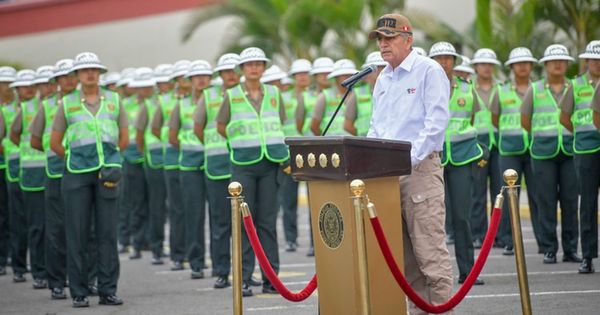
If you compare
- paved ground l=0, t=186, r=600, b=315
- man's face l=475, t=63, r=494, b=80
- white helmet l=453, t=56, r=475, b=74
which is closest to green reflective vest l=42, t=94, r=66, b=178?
paved ground l=0, t=186, r=600, b=315

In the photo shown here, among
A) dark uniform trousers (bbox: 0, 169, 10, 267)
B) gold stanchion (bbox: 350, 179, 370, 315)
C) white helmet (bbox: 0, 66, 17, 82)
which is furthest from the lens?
dark uniform trousers (bbox: 0, 169, 10, 267)

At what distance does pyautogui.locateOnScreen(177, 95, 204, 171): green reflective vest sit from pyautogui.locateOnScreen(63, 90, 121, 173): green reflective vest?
2302 mm

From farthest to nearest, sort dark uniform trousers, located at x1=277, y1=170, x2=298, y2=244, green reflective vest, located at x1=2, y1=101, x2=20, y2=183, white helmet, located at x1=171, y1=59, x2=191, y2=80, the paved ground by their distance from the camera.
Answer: dark uniform trousers, located at x1=277, y1=170, x2=298, y2=244, white helmet, located at x1=171, y1=59, x2=191, y2=80, green reflective vest, located at x1=2, y1=101, x2=20, y2=183, the paved ground

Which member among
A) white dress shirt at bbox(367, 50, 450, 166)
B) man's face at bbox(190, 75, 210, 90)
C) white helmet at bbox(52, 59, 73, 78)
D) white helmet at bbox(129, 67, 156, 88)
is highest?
white helmet at bbox(129, 67, 156, 88)

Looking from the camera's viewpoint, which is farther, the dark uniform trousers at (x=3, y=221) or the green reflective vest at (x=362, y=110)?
the dark uniform trousers at (x=3, y=221)

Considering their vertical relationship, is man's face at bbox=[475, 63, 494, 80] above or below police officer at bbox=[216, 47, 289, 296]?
above

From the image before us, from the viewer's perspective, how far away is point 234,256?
31.1ft

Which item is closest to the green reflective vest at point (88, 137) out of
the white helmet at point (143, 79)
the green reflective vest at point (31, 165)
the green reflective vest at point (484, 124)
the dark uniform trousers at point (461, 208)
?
the green reflective vest at point (31, 165)

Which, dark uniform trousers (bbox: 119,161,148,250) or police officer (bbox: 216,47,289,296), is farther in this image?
dark uniform trousers (bbox: 119,161,148,250)

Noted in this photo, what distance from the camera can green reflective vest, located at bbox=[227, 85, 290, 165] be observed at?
13531mm

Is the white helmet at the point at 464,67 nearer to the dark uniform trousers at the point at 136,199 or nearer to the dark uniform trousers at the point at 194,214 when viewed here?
the dark uniform trousers at the point at 194,214

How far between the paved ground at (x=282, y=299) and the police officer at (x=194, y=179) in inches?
14.0

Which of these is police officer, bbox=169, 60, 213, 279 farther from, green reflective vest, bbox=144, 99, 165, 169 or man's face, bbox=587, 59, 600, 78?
man's face, bbox=587, 59, 600, 78

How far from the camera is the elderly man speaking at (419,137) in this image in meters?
9.43
